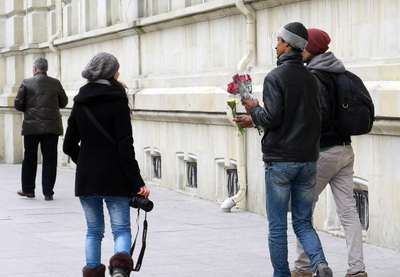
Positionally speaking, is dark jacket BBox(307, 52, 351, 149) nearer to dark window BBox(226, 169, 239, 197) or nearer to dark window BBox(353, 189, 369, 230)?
dark window BBox(353, 189, 369, 230)

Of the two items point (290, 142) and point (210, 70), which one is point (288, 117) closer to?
point (290, 142)

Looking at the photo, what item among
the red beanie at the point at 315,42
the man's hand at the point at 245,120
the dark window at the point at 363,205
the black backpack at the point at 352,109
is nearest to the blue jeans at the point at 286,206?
the man's hand at the point at 245,120

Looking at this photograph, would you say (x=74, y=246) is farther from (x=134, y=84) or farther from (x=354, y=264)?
(x=134, y=84)

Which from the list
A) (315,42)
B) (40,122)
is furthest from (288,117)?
(40,122)

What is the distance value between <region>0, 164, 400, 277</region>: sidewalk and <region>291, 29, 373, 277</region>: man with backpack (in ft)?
1.84

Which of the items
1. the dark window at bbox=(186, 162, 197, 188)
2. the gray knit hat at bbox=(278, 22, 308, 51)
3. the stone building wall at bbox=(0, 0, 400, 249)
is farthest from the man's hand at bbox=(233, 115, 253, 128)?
the dark window at bbox=(186, 162, 197, 188)

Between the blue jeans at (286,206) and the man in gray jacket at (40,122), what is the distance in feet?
25.2

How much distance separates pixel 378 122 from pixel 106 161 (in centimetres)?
300

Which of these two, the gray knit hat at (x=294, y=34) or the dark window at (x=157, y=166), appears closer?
the gray knit hat at (x=294, y=34)

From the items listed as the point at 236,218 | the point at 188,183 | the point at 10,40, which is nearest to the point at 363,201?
the point at 236,218

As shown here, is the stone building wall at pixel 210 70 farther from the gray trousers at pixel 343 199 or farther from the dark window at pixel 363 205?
the gray trousers at pixel 343 199

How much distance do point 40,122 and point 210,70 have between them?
2269 mm

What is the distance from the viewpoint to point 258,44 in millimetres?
13391

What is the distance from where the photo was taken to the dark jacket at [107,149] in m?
8.12
